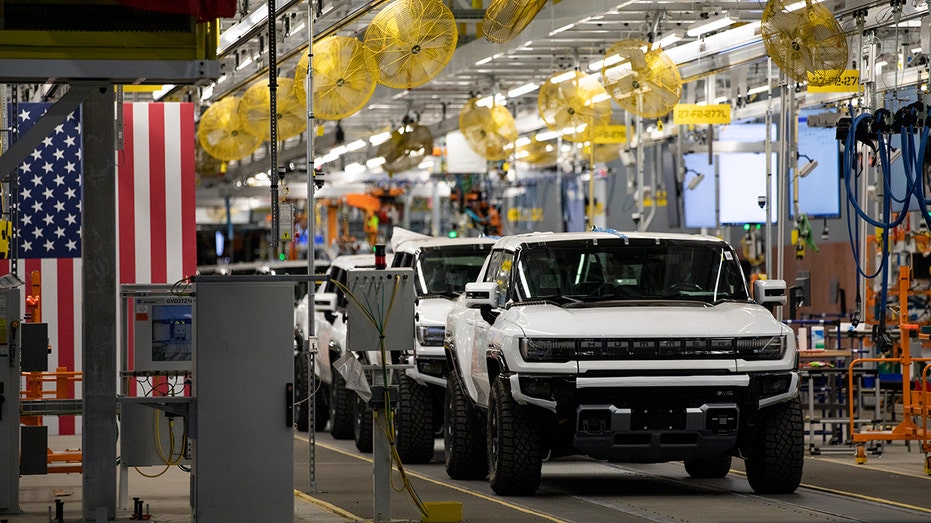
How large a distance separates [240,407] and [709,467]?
5.26 meters

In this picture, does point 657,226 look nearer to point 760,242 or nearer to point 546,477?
point 760,242

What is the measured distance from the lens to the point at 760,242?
26.3m

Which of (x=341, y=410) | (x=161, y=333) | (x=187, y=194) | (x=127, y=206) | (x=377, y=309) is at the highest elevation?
(x=187, y=194)

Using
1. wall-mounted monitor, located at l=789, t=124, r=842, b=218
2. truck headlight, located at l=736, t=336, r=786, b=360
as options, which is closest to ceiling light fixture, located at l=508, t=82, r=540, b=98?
wall-mounted monitor, located at l=789, t=124, r=842, b=218

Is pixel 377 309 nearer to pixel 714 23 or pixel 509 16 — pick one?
pixel 509 16

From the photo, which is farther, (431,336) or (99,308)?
(431,336)

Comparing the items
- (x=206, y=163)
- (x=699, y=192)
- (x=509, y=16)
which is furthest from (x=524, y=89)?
(x=509, y=16)

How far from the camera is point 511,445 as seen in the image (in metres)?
10.8

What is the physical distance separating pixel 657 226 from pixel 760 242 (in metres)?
12.2

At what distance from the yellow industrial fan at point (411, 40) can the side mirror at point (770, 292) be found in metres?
3.96

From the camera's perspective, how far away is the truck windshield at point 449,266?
15320 mm

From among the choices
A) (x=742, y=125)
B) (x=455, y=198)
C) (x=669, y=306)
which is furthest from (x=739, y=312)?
(x=455, y=198)

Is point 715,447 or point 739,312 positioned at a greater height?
point 739,312

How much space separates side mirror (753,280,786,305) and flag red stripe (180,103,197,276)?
6.96 meters
